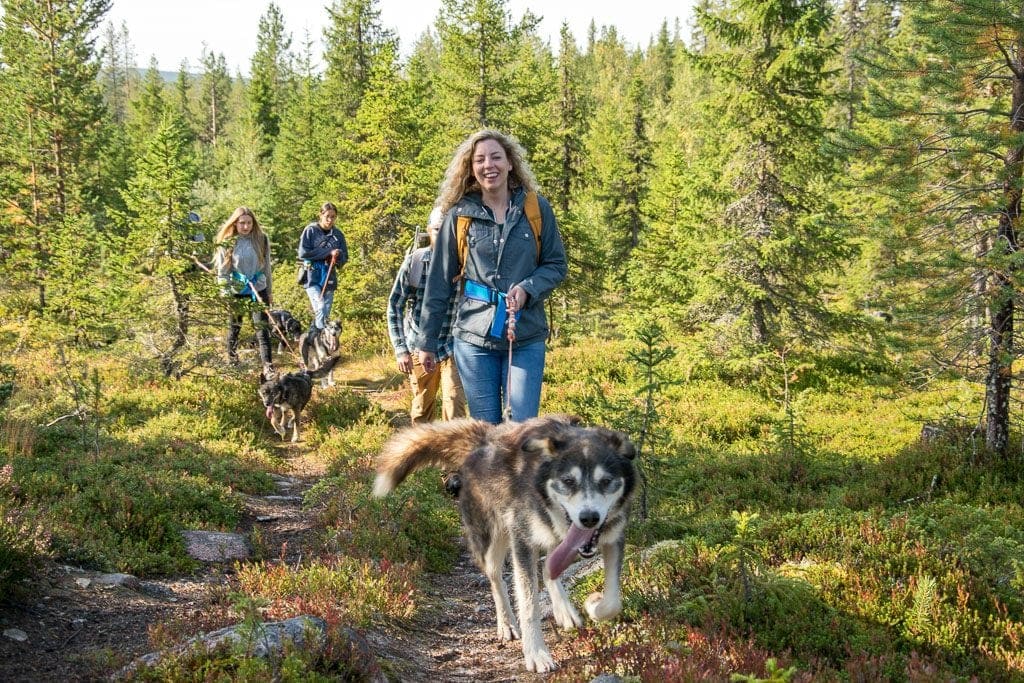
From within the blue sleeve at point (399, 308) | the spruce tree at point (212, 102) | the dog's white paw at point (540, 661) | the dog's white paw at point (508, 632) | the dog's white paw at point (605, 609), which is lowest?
the dog's white paw at point (508, 632)

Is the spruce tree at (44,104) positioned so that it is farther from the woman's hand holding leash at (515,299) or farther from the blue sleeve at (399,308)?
the woman's hand holding leash at (515,299)

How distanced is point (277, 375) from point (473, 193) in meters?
7.27

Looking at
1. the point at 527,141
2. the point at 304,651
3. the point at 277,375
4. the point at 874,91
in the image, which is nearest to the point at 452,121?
the point at 527,141

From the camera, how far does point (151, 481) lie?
23.8 ft

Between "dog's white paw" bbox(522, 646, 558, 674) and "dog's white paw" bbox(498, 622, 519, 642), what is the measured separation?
64cm

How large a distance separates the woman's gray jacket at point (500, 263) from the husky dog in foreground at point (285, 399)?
6.69 m

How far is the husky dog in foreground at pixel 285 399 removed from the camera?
11.2 m

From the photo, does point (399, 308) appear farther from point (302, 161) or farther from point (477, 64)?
point (302, 161)

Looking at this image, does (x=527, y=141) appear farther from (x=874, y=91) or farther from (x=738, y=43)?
(x=874, y=91)

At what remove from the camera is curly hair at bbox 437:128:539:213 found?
531 centimetres

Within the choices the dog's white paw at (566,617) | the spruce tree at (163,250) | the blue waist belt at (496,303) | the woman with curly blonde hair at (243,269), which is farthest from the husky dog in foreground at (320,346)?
the dog's white paw at (566,617)

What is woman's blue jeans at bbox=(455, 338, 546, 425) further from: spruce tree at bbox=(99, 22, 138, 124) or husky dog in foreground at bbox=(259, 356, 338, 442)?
spruce tree at bbox=(99, 22, 138, 124)

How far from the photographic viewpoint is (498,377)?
547 centimetres

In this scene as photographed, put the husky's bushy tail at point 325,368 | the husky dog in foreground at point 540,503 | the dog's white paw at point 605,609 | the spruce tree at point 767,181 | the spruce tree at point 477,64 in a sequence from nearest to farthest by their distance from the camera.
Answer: the husky dog in foreground at point 540,503 < the dog's white paw at point 605,609 < the husky's bushy tail at point 325,368 < the spruce tree at point 767,181 < the spruce tree at point 477,64
